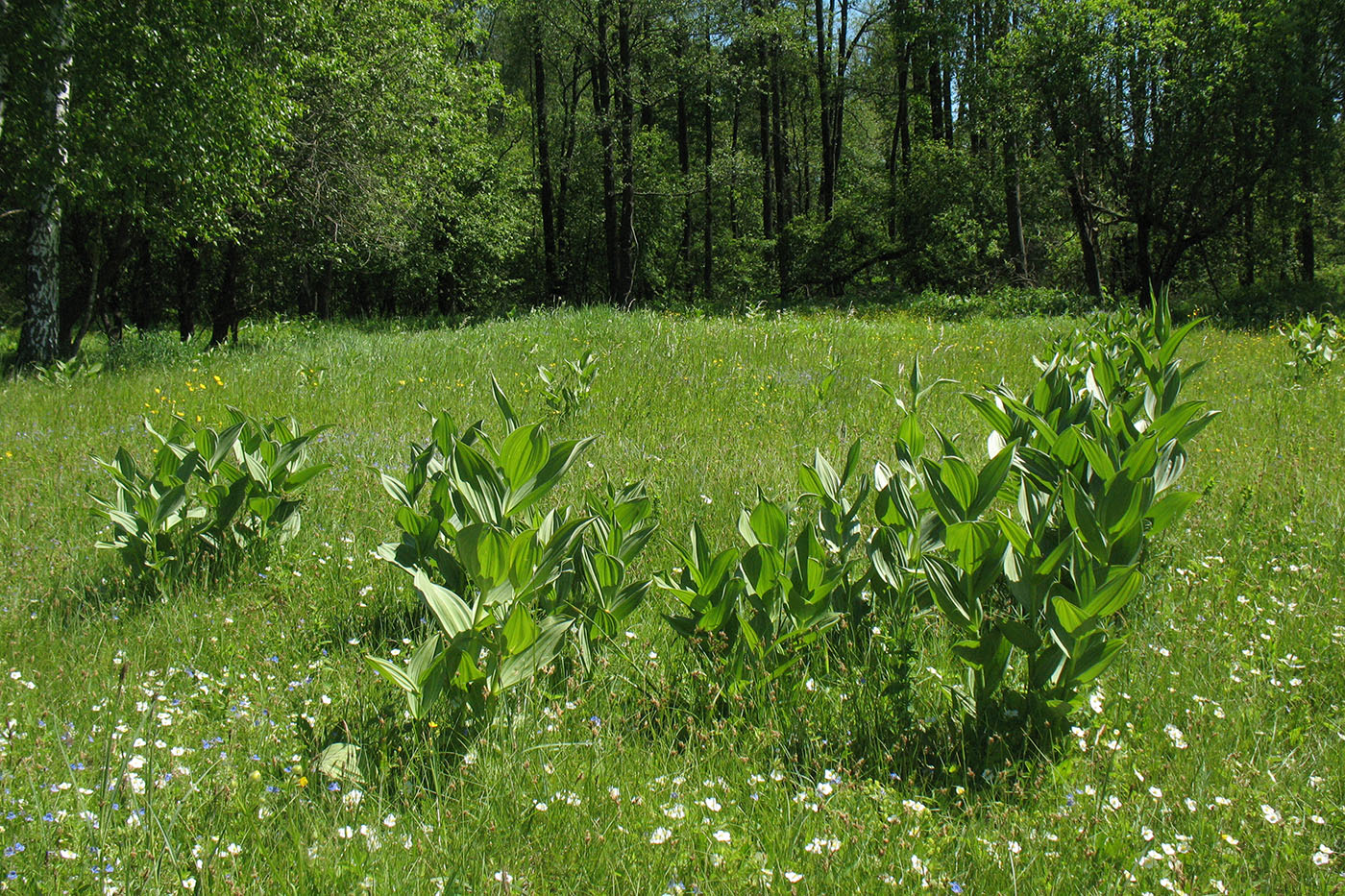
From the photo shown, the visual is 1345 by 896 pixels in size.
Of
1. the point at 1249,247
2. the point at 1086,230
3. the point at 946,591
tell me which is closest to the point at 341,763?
the point at 946,591

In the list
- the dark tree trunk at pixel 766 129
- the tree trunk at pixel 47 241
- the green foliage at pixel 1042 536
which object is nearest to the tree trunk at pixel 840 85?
the dark tree trunk at pixel 766 129

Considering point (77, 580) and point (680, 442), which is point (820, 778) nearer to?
point (77, 580)

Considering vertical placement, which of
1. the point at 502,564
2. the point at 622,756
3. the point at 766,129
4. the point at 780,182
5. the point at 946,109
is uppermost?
the point at 946,109

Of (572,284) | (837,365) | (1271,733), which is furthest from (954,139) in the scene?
(1271,733)

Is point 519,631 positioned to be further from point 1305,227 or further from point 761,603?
point 1305,227

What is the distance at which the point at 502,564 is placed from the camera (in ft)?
7.20

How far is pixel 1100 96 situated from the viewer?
16719 mm

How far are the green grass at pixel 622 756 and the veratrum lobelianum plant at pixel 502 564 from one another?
153 millimetres

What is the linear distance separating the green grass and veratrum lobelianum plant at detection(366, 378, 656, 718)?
15cm

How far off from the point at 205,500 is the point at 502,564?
183 cm

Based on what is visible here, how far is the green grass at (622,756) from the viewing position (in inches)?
65.1

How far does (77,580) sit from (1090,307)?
54.5ft

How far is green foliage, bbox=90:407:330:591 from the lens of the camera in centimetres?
306

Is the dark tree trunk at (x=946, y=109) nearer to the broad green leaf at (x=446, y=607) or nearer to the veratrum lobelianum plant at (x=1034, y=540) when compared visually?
the veratrum lobelianum plant at (x=1034, y=540)
